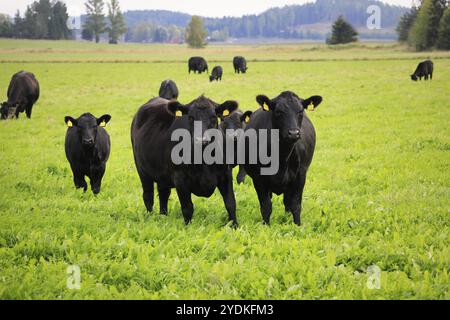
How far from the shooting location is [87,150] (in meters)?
9.30

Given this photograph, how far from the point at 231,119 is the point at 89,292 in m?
4.83

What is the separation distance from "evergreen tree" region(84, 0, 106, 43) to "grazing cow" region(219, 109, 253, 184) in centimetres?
13147

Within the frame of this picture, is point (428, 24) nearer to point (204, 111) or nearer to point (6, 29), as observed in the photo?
point (204, 111)

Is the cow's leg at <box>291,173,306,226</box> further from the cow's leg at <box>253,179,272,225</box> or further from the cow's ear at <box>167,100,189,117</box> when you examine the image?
the cow's ear at <box>167,100,189,117</box>

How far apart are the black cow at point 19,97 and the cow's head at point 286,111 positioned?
49.0 ft

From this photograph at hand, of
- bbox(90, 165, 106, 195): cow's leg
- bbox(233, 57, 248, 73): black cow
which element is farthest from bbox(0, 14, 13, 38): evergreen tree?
bbox(90, 165, 106, 195): cow's leg

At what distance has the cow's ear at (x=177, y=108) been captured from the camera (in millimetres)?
6844

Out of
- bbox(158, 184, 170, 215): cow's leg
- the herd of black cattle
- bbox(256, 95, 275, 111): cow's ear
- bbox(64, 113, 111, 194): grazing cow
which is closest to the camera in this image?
the herd of black cattle

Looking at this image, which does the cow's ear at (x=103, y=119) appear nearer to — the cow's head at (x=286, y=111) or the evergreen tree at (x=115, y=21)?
the cow's head at (x=286, y=111)

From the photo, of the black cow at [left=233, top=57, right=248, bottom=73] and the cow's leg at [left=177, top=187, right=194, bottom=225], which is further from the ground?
the black cow at [left=233, top=57, right=248, bottom=73]

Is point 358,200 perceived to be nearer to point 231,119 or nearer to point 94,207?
point 231,119

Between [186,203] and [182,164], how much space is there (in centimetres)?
59

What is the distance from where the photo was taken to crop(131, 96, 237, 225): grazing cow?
22.0 feet

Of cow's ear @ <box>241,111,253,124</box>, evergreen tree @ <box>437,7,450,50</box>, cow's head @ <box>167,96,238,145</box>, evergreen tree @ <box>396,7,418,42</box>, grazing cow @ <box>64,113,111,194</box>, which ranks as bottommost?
grazing cow @ <box>64,113,111,194</box>
